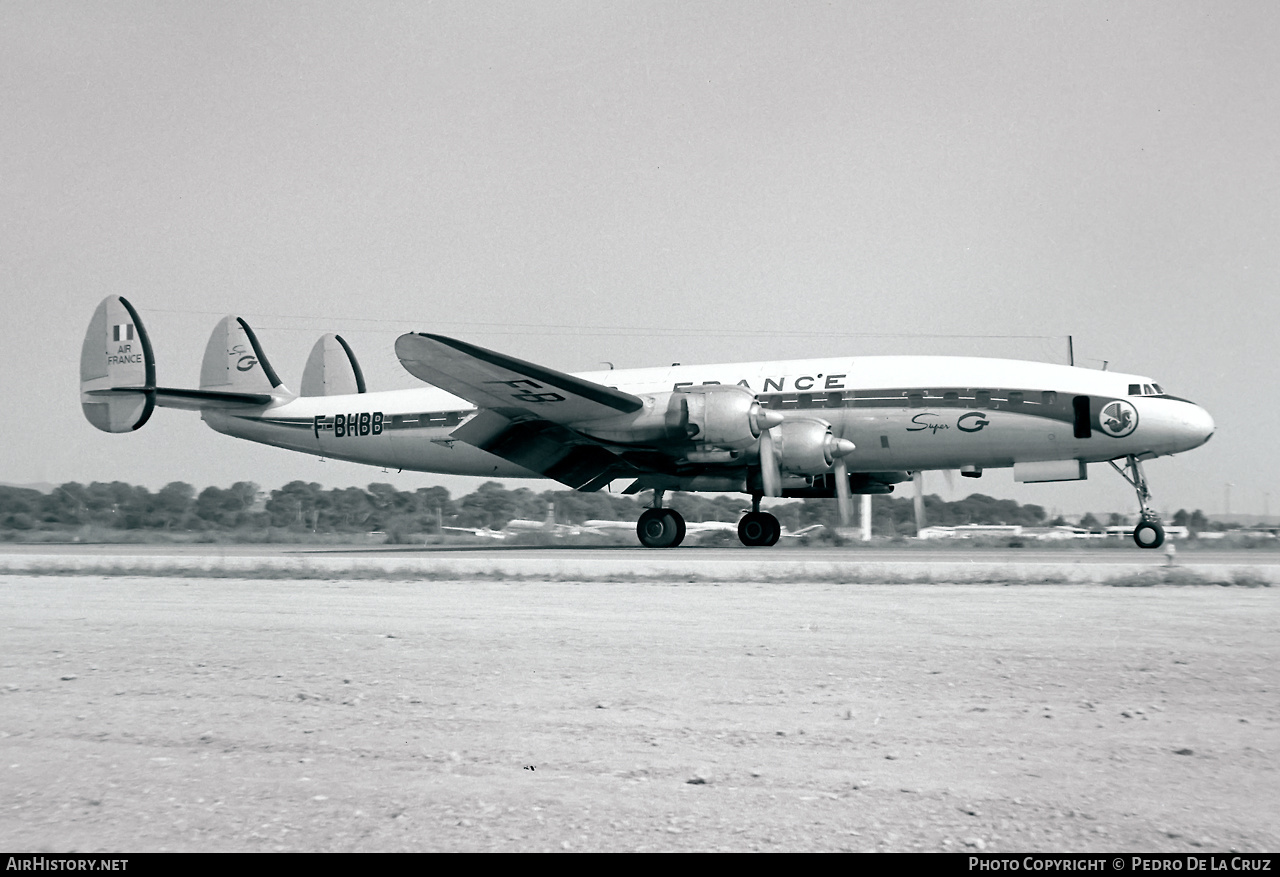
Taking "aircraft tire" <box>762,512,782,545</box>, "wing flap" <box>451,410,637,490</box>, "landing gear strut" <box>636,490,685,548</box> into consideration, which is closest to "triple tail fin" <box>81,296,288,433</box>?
"wing flap" <box>451,410,637,490</box>

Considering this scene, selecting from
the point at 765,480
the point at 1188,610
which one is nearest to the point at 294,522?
the point at 765,480

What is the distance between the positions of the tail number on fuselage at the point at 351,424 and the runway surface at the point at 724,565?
255 inches

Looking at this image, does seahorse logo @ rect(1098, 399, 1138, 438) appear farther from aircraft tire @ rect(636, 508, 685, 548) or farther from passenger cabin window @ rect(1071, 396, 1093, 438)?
aircraft tire @ rect(636, 508, 685, 548)

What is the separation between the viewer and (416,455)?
88.8 ft

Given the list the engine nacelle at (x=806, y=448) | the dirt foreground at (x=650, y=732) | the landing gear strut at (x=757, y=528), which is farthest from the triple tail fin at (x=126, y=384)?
the dirt foreground at (x=650, y=732)

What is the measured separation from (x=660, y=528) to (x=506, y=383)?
15.2 feet

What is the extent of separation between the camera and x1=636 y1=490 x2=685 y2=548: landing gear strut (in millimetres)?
23438

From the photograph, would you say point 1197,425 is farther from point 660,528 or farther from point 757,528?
point 660,528

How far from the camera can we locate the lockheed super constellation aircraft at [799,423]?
21.9 meters

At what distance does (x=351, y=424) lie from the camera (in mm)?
27859

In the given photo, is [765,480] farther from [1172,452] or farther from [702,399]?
[1172,452]

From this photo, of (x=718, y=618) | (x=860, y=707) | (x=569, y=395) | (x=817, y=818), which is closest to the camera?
(x=817, y=818)

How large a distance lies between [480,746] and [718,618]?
502 cm

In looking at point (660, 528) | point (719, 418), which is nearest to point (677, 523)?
point (660, 528)
